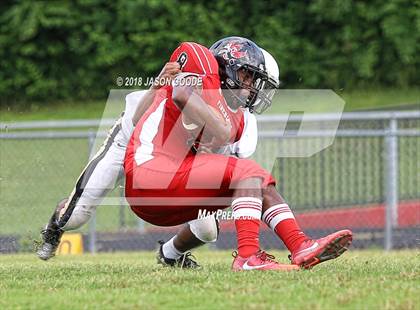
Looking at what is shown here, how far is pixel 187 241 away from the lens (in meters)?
7.86

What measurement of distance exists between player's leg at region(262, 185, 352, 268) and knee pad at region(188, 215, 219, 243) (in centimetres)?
70

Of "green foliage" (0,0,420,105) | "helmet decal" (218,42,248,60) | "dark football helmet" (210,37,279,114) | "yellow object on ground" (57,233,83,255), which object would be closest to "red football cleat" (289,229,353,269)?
"dark football helmet" (210,37,279,114)

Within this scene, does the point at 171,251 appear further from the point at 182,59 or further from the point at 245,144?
the point at 182,59

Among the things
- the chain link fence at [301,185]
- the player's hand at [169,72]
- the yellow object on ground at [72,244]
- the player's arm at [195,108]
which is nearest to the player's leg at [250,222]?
the player's arm at [195,108]

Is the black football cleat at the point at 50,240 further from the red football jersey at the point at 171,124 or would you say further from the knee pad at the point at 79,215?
the red football jersey at the point at 171,124

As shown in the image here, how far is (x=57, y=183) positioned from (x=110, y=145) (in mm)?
5731

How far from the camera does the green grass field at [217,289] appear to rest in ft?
18.3

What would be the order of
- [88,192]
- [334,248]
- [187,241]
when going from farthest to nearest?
[88,192], [187,241], [334,248]

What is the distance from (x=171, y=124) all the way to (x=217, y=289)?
1436 millimetres

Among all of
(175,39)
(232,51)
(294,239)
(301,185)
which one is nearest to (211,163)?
(294,239)

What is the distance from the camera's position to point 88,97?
2198cm

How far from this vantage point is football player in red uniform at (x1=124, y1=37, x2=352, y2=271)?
267 inches

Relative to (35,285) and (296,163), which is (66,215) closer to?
(35,285)

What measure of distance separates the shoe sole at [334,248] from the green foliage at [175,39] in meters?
13.9
